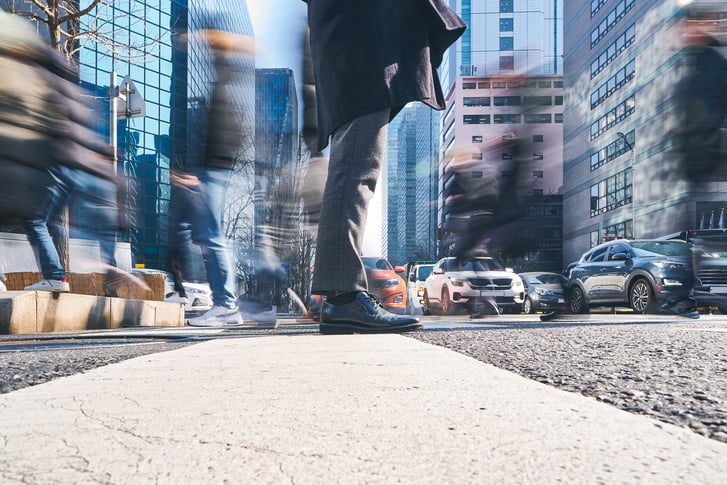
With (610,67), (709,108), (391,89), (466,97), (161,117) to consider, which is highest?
(466,97)

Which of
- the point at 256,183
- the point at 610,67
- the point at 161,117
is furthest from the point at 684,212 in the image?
the point at 161,117

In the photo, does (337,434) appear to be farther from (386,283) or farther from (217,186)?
(386,283)

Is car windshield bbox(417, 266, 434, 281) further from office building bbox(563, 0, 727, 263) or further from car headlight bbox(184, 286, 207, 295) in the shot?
office building bbox(563, 0, 727, 263)

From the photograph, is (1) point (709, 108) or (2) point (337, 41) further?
(1) point (709, 108)

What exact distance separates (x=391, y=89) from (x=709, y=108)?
4.58m

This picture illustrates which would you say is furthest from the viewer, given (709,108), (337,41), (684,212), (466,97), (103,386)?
(466,97)

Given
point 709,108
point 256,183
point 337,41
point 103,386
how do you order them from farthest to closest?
1. point 256,183
2. point 709,108
3. point 337,41
4. point 103,386

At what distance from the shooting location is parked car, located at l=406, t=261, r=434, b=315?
14.9 metres

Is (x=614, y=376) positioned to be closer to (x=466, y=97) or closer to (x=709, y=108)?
(x=709, y=108)

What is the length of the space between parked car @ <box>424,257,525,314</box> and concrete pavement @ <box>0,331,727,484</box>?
9.58 metres

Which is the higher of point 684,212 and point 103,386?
point 684,212

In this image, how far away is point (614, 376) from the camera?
130cm

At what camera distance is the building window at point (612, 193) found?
35375 mm

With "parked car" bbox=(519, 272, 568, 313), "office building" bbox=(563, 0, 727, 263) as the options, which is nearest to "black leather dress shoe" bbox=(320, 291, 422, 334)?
"parked car" bbox=(519, 272, 568, 313)
